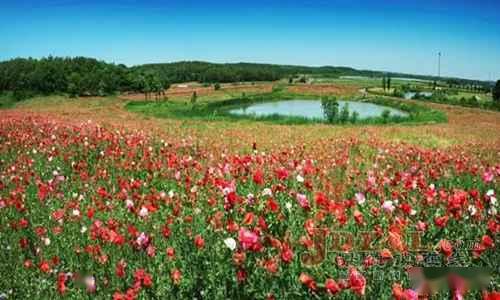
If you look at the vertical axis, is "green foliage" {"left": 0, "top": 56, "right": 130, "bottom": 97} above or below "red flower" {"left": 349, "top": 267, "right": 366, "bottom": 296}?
above

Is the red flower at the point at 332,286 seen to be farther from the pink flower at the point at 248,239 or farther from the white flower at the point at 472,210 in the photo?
the white flower at the point at 472,210

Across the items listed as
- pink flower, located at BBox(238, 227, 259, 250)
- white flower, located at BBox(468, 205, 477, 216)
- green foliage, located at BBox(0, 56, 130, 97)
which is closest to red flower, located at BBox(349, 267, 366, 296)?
pink flower, located at BBox(238, 227, 259, 250)

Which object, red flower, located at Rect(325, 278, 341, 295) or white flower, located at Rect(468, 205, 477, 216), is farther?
white flower, located at Rect(468, 205, 477, 216)

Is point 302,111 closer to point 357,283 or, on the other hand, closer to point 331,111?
point 331,111

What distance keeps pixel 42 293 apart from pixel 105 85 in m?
111

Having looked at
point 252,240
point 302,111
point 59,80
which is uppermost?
point 59,80

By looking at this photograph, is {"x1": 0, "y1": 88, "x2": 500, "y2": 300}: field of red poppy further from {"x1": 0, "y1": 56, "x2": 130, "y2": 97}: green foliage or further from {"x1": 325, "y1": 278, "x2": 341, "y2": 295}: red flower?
{"x1": 0, "y1": 56, "x2": 130, "y2": 97}: green foliage

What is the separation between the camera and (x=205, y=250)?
376 centimetres

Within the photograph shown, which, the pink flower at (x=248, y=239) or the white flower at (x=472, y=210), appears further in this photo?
the white flower at (x=472, y=210)

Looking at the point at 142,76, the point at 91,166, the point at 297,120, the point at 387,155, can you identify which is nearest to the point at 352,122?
the point at 297,120

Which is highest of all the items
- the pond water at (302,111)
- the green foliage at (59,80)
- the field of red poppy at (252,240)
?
the green foliage at (59,80)

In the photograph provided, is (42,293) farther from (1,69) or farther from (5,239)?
(1,69)

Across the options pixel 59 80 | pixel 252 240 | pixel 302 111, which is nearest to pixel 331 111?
pixel 302 111

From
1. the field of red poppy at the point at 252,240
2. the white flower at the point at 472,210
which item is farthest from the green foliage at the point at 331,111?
the white flower at the point at 472,210
